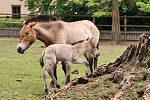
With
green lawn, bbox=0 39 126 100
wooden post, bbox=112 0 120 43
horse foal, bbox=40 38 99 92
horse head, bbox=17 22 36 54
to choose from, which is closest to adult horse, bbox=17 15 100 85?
horse head, bbox=17 22 36 54

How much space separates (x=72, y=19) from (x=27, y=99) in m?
23.8

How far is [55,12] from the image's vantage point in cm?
3200

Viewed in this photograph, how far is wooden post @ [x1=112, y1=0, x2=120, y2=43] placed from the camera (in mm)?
28516

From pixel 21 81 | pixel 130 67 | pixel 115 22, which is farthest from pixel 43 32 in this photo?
pixel 115 22

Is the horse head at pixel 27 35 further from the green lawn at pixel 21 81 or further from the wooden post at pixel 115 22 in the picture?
the wooden post at pixel 115 22

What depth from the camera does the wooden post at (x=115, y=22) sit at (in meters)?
28.5

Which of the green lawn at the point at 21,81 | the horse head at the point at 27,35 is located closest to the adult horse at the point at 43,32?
the horse head at the point at 27,35

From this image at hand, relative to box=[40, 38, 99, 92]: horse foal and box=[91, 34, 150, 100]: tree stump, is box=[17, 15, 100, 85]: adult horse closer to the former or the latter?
box=[40, 38, 99, 92]: horse foal

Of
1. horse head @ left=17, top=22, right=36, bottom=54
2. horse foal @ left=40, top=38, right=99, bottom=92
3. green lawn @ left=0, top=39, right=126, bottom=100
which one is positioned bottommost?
green lawn @ left=0, top=39, right=126, bottom=100

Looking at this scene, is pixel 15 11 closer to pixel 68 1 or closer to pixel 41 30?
pixel 68 1

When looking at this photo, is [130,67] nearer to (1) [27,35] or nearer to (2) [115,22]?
A: (1) [27,35]

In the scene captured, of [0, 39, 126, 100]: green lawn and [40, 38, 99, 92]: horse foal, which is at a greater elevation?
[40, 38, 99, 92]: horse foal

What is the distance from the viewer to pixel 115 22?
1139 inches

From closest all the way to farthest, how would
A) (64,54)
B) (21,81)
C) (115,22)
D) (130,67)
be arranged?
(130,67) < (64,54) < (21,81) < (115,22)
